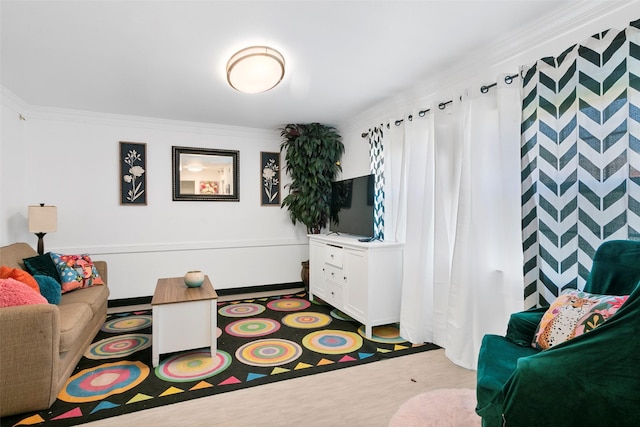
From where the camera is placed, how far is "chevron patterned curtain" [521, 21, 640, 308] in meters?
1.73

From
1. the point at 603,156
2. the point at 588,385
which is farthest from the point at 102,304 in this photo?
the point at 603,156

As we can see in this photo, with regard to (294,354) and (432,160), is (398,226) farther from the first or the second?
(294,354)

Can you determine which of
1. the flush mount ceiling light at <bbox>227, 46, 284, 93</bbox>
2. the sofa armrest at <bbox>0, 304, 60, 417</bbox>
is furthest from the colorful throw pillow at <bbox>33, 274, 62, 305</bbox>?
the flush mount ceiling light at <bbox>227, 46, 284, 93</bbox>

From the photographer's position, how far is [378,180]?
3.85 m

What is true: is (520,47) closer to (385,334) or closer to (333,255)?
(333,255)

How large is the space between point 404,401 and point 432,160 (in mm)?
1954

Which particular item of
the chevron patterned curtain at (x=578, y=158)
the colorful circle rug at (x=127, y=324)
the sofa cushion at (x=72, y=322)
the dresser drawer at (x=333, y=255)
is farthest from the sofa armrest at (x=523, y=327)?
the colorful circle rug at (x=127, y=324)

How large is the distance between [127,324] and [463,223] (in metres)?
3.48

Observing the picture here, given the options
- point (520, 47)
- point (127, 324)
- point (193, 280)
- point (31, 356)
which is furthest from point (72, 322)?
point (520, 47)

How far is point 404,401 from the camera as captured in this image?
2.08 m

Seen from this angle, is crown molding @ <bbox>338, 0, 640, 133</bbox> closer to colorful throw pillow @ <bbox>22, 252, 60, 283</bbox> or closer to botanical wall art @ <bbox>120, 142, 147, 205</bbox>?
botanical wall art @ <bbox>120, 142, 147, 205</bbox>

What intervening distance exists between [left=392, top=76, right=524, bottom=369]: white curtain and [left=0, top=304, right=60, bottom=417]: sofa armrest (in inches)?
105

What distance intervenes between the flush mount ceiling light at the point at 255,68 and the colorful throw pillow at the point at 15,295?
2036mm

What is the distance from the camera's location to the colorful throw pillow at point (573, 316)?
58.1 inches
